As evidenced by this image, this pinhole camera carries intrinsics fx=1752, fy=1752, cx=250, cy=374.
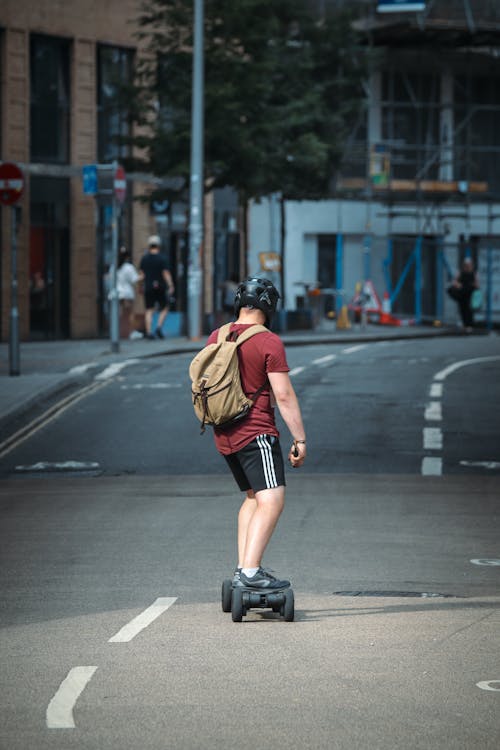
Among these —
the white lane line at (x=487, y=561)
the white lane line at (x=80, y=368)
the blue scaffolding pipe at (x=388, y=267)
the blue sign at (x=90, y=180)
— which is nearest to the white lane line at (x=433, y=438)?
the white lane line at (x=487, y=561)

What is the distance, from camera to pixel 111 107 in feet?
119

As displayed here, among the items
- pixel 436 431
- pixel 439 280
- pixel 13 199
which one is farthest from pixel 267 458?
pixel 439 280

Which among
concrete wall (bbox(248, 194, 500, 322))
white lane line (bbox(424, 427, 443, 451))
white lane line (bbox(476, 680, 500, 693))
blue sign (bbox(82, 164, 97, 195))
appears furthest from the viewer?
concrete wall (bbox(248, 194, 500, 322))

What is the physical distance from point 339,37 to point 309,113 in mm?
4184

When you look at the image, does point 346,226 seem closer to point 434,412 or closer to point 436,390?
point 436,390

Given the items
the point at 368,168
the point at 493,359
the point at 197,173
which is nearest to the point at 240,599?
the point at 493,359

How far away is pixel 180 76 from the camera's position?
1416 inches

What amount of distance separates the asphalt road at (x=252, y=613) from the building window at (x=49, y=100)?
52.9ft

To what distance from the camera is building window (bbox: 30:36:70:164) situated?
35.5 meters

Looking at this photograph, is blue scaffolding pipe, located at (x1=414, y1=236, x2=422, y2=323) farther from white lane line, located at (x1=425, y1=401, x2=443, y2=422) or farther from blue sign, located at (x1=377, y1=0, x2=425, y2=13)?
white lane line, located at (x1=425, y1=401, x2=443, y2=422)

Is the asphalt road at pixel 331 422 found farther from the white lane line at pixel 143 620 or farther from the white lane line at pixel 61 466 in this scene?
the white lane line at pixel 143 620

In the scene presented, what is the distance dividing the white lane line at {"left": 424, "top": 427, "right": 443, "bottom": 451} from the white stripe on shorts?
28.8 feet

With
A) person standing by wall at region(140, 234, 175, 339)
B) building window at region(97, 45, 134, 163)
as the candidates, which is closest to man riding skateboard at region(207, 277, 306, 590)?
person standing by wall at region(140, 234, 175, 339)

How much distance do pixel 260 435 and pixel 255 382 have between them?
27 centimetres
